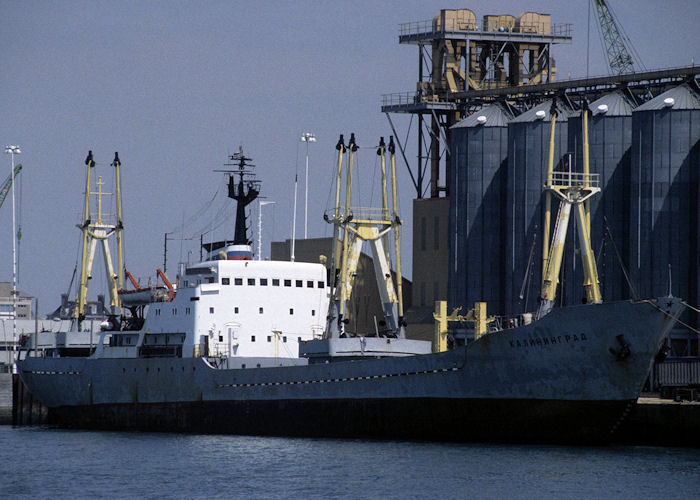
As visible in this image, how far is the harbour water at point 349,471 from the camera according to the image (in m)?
37.0

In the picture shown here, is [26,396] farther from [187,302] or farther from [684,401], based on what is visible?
[684,401]

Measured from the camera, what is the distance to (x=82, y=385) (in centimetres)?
6128

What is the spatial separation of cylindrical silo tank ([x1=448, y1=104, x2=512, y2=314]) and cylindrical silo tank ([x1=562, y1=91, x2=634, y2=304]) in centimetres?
613

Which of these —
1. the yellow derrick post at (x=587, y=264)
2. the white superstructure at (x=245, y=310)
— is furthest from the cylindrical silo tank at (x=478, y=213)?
the yellow derrick post at (x=587, y=264)

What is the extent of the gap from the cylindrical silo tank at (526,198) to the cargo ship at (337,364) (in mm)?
6018

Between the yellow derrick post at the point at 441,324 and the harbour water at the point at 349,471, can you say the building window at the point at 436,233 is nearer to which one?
the yellow derrick post at the point at 441,324

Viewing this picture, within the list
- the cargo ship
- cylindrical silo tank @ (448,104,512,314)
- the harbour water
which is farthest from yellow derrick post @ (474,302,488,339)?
the harbour water

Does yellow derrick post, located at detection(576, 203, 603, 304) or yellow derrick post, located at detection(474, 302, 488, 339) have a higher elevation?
yellow derrick post, located at detection(576, 203, 603, 304)

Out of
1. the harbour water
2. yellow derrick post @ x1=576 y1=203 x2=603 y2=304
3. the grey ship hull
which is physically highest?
yellow derrick post @ x1=576 y1=203 x2=603 y2=304

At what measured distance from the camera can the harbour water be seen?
1455 inches

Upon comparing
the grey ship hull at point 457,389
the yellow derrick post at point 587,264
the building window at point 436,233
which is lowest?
Result: the grey ship hull at point 457,389

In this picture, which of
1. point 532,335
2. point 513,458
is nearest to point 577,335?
point 532,335

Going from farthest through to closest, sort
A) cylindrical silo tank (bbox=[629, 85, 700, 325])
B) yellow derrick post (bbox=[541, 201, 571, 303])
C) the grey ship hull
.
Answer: cylindrical silo tank (bbox=[629, 85, 700, 325]) → yellow derrick post (bbox=[541, 201, 571, 303]) → the grey ship hull

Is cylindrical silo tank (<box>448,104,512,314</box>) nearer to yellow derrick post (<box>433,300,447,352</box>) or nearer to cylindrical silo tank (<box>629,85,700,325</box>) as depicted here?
yellow derrick post (<box>433,300,447,352</box>)
